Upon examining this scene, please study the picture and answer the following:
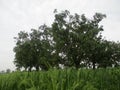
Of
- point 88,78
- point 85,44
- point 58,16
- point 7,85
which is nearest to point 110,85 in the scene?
point 88,78

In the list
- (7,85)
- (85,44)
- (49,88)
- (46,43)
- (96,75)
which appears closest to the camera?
(49,88)

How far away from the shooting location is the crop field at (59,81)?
4035mm

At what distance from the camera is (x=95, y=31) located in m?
65.8

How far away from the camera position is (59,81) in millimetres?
4023

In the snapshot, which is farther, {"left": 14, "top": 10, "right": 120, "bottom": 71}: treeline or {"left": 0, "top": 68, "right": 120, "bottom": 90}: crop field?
{"left": 14, "top": 10, "right": 120, "bottom": 71}: treeline

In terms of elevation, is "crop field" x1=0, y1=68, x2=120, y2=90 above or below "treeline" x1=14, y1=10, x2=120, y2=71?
below

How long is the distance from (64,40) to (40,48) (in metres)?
14.5

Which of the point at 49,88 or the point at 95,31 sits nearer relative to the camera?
the point at 49,88

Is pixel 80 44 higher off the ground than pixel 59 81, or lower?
higher

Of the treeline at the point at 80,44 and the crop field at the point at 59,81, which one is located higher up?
the treeline at the point at 80,44

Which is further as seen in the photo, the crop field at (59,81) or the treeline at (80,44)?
the treeline at (80,44)

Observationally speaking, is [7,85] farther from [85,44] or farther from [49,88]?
[85,44]

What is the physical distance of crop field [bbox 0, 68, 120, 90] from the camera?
159 inches

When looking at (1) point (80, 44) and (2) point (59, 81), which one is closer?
(2) point (59, 81)
